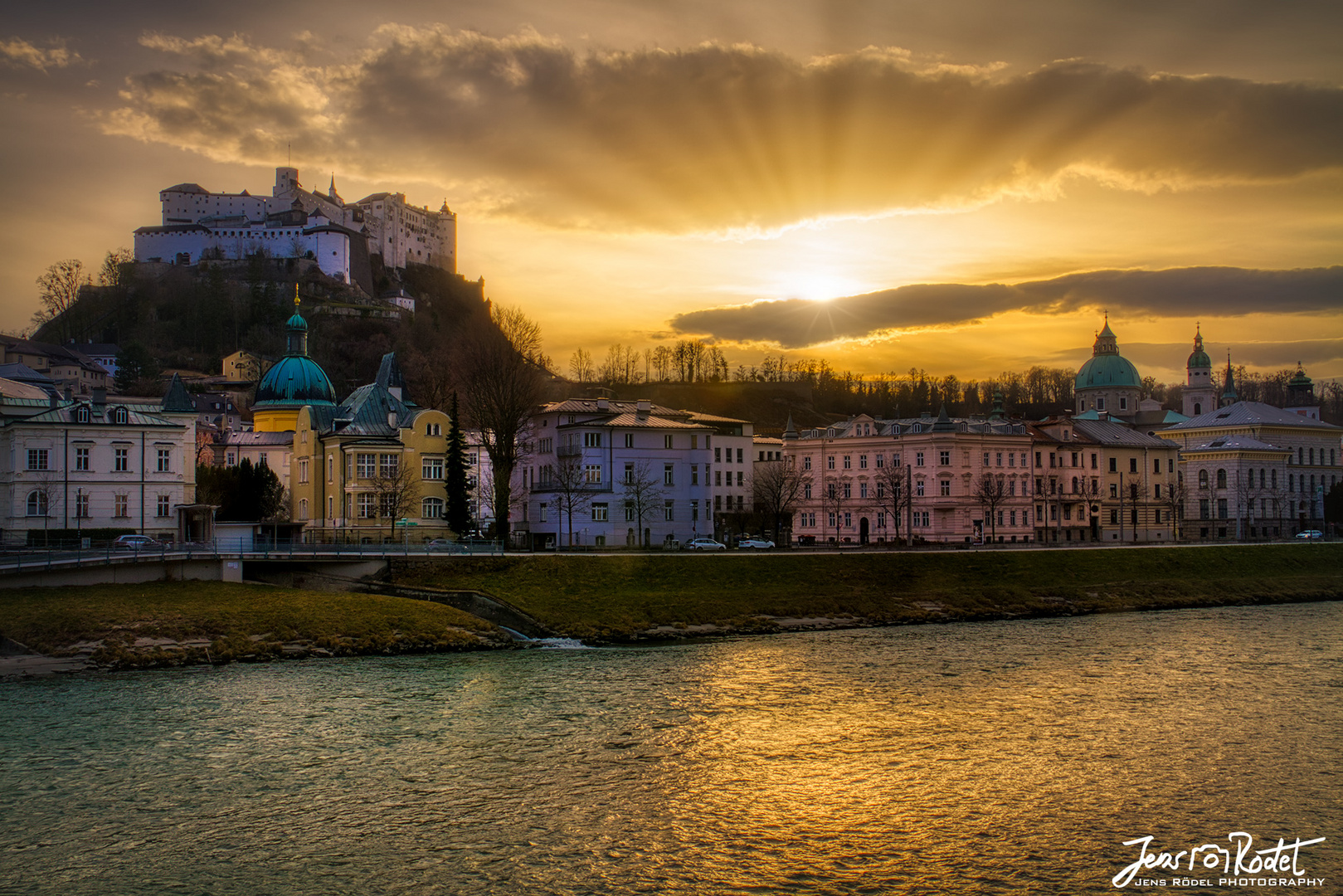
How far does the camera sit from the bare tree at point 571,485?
70.0m

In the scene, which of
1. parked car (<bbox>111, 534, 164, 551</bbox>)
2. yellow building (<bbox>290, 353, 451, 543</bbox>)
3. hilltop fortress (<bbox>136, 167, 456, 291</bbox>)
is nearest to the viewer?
parked car (<bbox>111, 534, 164, 551</bbox>)

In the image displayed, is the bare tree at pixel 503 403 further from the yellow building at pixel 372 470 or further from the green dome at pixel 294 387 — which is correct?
the green dome at pixel 294 387

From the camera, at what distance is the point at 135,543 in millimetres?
50031

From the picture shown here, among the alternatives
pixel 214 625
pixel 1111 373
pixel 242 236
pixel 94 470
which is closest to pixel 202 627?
pixel 214 625

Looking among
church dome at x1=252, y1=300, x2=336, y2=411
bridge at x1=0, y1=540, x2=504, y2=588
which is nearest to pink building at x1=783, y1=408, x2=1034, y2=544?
church dome at x1=252, y1=300, x2=336, y2=411

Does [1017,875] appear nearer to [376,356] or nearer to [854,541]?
[854,541]

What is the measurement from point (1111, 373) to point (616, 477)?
94.6 metres

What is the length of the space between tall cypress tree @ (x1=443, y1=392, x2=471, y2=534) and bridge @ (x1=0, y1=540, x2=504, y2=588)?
40.9 feet

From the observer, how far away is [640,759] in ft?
76.5

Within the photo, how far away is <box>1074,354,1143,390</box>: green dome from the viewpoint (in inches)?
5674

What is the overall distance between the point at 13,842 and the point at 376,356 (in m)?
145

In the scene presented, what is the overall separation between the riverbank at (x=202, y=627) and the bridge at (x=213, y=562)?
1001 millimetres

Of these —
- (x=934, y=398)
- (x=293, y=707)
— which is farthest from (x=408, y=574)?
(x=934, y=398)

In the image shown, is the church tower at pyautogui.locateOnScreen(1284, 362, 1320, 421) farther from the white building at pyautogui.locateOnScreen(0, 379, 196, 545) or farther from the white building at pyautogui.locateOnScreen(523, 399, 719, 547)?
the white building at pyautogui.locateOnScreen(0, 379, 196, 545)
